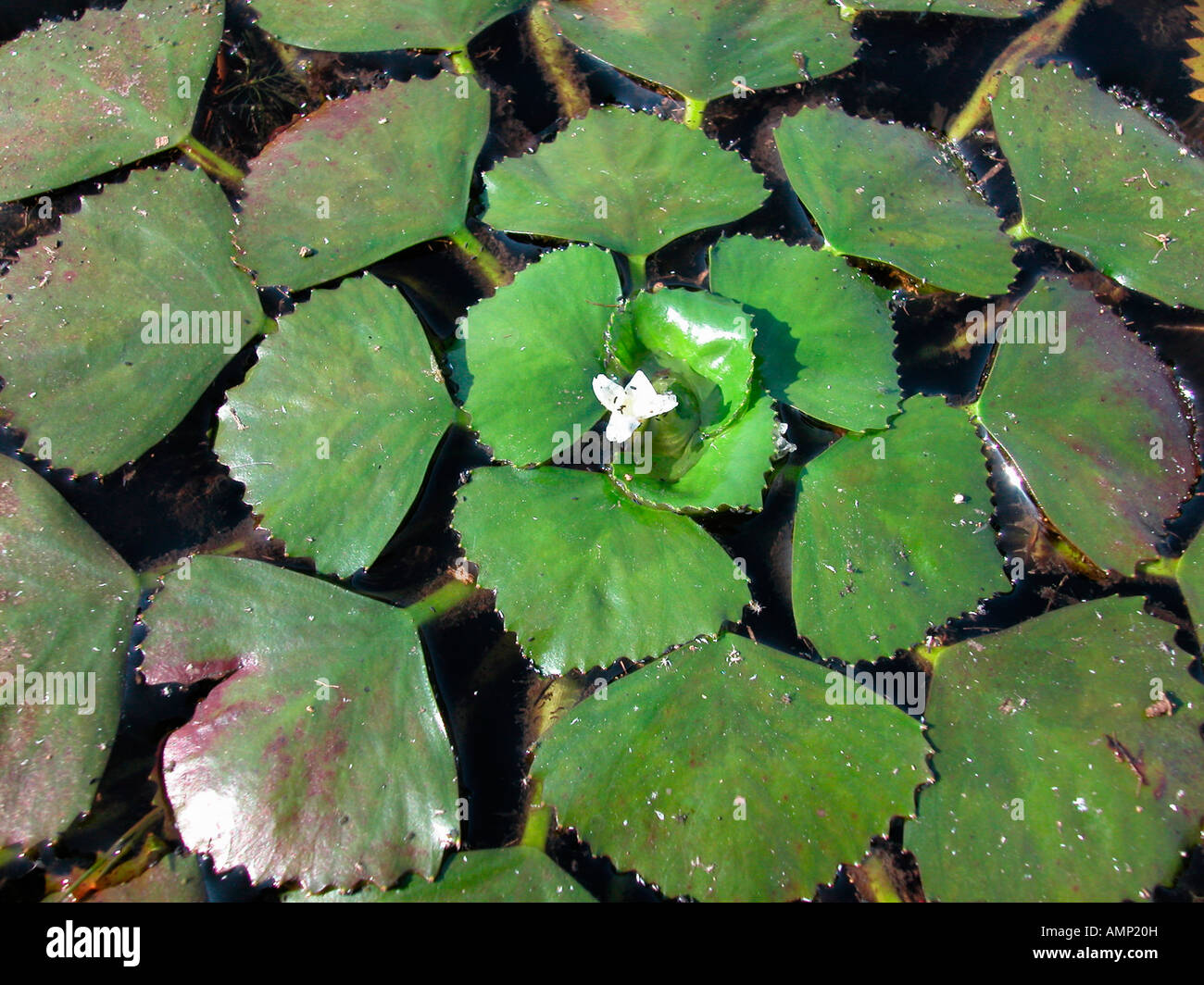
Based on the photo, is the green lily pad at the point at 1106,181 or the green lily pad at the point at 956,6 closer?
the green lily pad at the point at 1106,181

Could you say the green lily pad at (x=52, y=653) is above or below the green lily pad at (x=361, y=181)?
below

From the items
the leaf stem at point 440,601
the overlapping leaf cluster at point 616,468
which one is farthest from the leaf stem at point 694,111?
the leaf stem at point 440,601

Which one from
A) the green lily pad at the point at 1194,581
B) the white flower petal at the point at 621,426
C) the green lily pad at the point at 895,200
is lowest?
the green lily pad at the point at 1194,581

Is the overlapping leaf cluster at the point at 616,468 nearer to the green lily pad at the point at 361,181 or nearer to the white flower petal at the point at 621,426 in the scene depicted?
the green lily pad at the point at 361,181

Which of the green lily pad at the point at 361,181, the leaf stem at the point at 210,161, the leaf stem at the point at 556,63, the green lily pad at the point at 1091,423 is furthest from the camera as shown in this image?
the leaf stem at the point at 556,63

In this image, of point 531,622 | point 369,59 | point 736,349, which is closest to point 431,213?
point 369,59

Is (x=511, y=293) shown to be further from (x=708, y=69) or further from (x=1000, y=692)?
(x=1000, y=692)

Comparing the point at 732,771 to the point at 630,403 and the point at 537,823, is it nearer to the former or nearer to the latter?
the point at 537,823
